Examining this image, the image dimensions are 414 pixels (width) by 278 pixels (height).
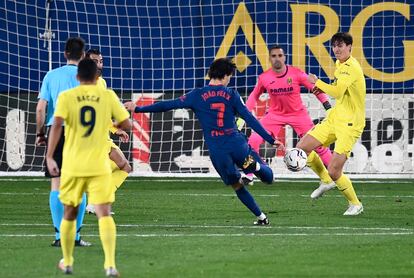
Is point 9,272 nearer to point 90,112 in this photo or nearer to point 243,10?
point 90,112

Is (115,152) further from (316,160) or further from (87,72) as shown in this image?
(87,72)

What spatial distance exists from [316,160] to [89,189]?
755 centimetres

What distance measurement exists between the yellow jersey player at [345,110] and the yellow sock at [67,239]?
597 cm

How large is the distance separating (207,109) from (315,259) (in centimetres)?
347

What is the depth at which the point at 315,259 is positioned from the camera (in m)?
10.4

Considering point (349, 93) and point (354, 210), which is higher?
point (349, 93)

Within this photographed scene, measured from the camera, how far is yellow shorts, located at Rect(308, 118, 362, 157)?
15.1m

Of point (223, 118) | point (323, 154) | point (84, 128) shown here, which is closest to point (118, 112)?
point (84, 128)

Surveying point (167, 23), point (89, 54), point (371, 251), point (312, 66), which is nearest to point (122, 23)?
point (167, 23)

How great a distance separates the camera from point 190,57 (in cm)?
2341

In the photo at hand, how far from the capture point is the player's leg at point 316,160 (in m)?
16.5

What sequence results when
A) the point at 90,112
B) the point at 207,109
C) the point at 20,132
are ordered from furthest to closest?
the point at 20,132, the point at 207,109, the point at 90,112

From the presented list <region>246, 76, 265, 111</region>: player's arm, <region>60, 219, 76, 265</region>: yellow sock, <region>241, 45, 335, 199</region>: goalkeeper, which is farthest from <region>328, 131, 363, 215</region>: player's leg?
<region>60, 219, 76, 265</region>: yellow sock

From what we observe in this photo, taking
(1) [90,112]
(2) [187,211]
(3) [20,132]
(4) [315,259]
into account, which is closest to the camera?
(1) [90,112]
